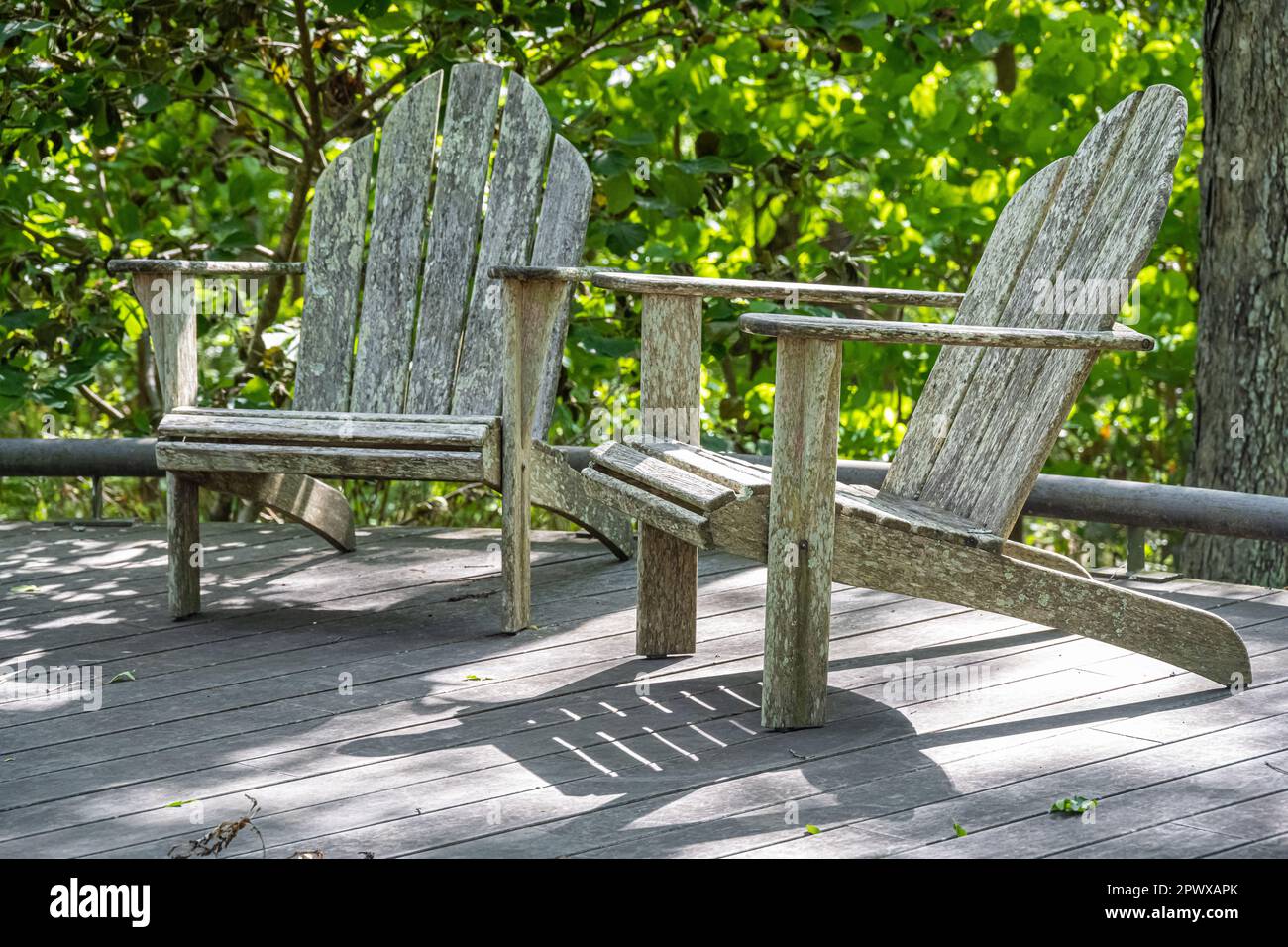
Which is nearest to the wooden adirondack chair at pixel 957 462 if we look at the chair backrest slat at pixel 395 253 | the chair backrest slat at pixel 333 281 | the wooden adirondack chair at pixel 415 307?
the wooden adirondack chair at pixel 415 307

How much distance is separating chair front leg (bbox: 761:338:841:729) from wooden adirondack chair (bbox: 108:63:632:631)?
882mm

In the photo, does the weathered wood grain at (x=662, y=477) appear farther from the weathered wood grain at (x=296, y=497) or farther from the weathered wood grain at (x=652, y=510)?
the weathered wood grain at (x=296, y=497)

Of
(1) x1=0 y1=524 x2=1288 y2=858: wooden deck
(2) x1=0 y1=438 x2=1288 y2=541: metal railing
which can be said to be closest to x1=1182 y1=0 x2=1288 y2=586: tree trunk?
(2) x1=0 y1=438 x2=1288 y2=541: metal railing

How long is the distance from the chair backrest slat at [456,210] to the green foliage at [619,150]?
269 millimetres

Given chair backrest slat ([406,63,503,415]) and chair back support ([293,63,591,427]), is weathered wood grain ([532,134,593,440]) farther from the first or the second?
chair backrest slat ([406,63,503,415])

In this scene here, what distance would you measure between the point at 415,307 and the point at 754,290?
1079mm

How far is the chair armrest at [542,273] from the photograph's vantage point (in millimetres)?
3168

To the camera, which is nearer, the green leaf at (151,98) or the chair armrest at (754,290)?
the chair armrest at (754,290)

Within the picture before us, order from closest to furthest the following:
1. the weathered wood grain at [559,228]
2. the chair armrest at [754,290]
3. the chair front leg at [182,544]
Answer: the chair armrest at [754,290] → the chair front leg at [182,544] → the weathered wood grain at [559,228]

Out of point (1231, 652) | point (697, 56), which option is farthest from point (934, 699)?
point (697, 56)

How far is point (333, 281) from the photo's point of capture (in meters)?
3.90

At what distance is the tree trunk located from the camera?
4074 millimetres

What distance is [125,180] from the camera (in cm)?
543
